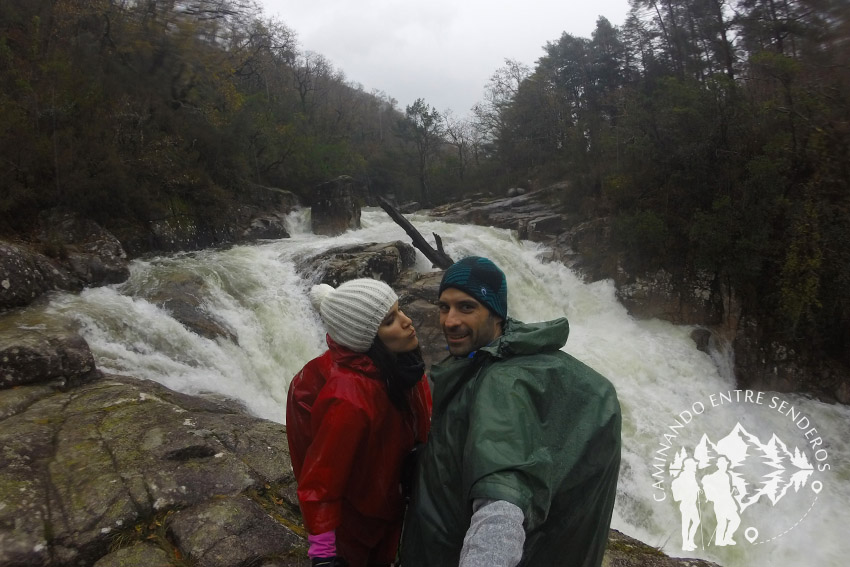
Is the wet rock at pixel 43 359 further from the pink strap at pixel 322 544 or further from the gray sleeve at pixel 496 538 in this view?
the gray sleeve at pixel 496 538

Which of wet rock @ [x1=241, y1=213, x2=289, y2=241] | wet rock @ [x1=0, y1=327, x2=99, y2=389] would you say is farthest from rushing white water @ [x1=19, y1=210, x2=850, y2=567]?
wet rock @ [x1=241, y1=213, x2=289, y2=241]

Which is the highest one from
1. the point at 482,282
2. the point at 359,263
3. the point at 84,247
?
the point at 84,247

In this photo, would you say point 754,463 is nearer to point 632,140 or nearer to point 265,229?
point 632,140

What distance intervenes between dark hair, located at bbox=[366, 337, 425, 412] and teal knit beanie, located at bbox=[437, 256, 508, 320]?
410mm

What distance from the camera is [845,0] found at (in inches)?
412

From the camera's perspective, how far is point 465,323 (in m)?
1.45

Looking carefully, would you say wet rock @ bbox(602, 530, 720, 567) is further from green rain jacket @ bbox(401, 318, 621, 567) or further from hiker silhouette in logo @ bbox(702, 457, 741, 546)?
hiker silhouette in logo @ bbox(702, 457, 741, 546)

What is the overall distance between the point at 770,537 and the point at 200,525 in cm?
724

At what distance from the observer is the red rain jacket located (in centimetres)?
159

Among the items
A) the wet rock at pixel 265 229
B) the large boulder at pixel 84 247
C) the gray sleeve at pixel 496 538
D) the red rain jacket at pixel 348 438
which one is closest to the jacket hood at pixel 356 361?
the red rain jacket at pixel 348 438

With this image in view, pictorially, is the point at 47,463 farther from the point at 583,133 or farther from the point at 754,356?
the point at 583,133

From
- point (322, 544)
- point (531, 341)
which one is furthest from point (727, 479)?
point (531, 341)

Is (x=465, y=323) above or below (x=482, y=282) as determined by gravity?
below

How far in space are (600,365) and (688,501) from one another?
3.49m
